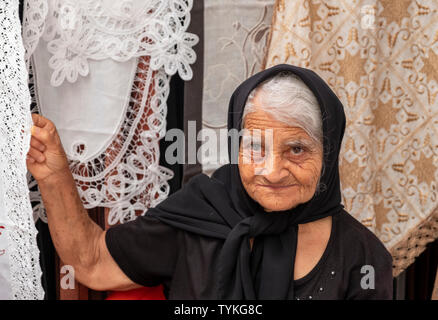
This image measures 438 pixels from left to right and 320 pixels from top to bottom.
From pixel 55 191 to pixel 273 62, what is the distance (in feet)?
2.61

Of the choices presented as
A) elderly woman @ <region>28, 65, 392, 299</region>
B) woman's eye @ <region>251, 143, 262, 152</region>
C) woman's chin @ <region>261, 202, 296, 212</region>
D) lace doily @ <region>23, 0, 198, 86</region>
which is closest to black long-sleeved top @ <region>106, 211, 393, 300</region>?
elderly woman @ <region>28, 65, 392, 299</region>

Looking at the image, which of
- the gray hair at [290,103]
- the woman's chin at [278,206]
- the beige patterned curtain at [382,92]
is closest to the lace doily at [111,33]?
the beige patterned curtain at [382,92]

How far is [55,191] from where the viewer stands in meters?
1.30

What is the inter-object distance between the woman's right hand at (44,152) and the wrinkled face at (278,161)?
1.71ft

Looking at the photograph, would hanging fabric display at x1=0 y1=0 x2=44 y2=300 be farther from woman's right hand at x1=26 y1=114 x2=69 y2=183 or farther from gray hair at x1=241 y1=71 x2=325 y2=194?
gray hair at x1=241 y1=71 x2=325 y2=194

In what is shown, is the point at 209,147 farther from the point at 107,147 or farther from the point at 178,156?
the point at 107,147

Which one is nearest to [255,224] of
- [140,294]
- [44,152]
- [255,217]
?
[255,217]

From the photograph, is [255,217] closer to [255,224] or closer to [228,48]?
[255,224]

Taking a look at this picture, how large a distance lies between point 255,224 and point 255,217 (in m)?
0.02

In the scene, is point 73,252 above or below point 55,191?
below

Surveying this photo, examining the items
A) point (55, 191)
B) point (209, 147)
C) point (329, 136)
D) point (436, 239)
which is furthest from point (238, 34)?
point (436, 239)

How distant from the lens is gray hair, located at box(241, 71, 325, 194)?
3.74ft

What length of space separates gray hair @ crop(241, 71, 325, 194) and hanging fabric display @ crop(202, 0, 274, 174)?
1.37 ft

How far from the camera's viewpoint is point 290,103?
1.14m
